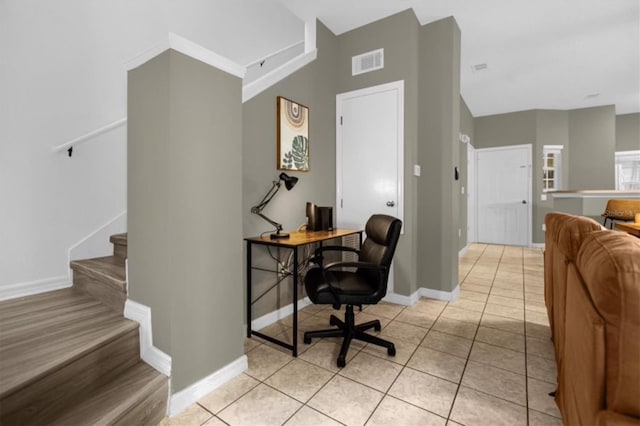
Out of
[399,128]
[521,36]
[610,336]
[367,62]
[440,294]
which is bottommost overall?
[440,294]

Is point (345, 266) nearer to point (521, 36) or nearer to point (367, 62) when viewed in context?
point (367, 62)

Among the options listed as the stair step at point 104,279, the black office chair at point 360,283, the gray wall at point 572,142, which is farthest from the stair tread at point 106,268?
the gray wall at point 572,142

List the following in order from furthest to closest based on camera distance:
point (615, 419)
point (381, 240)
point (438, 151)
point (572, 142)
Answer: point (572, 142)
point (438, 151)
point (381, 240)
point (615, 419)

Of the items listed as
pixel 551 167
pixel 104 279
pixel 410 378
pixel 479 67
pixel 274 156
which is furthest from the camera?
pixel 551 167

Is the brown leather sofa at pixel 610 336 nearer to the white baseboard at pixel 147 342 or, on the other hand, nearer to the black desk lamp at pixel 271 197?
the white baseboard at pixel 147 342

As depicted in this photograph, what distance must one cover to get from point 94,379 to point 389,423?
4.62ft

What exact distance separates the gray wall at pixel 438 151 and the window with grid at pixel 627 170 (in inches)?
243

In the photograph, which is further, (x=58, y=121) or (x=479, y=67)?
(x=479, y=67)

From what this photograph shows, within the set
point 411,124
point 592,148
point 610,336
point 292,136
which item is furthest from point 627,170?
point 610,336

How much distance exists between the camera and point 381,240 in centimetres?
227

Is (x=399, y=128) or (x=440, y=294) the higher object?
(x=399, y=128)

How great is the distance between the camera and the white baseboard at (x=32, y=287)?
2055 mm

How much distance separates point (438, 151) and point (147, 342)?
119 inches

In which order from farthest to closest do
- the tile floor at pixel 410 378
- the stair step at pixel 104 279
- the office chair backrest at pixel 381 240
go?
the office chair backrest at pixel 381 240, the stair step at pixel 104 279, the tile floor at pixel 410 378
